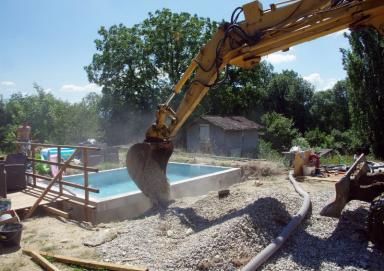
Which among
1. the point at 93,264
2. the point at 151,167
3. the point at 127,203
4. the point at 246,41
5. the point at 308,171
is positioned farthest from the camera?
the point at 308,171

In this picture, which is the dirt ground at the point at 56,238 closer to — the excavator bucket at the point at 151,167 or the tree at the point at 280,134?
the excavator bucket at the point at 151,167

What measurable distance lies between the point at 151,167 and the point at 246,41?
10.6 feet

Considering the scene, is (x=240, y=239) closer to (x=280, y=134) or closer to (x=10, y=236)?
(x=10, y=236)

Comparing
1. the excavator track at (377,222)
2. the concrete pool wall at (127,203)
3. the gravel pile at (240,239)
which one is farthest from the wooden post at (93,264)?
the excavator track at (377,222)

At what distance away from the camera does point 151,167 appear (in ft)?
25.4

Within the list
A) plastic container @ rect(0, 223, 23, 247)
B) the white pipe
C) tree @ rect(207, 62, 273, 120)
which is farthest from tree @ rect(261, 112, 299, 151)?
plastic container @ rect(0, 223, 23, 247)

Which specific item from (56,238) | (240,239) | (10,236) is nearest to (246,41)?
(240,239)

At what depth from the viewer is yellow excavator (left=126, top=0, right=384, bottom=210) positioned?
17.3ft

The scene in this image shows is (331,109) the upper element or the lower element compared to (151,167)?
upper

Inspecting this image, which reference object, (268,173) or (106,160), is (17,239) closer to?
(268,173)

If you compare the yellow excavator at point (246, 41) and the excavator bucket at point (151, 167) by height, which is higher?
the yellow excavator at point (246, 41)

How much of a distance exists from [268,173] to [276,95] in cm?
3333

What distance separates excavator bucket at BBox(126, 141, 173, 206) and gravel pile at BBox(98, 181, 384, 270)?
1.01 m

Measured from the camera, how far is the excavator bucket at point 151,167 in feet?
25.2
